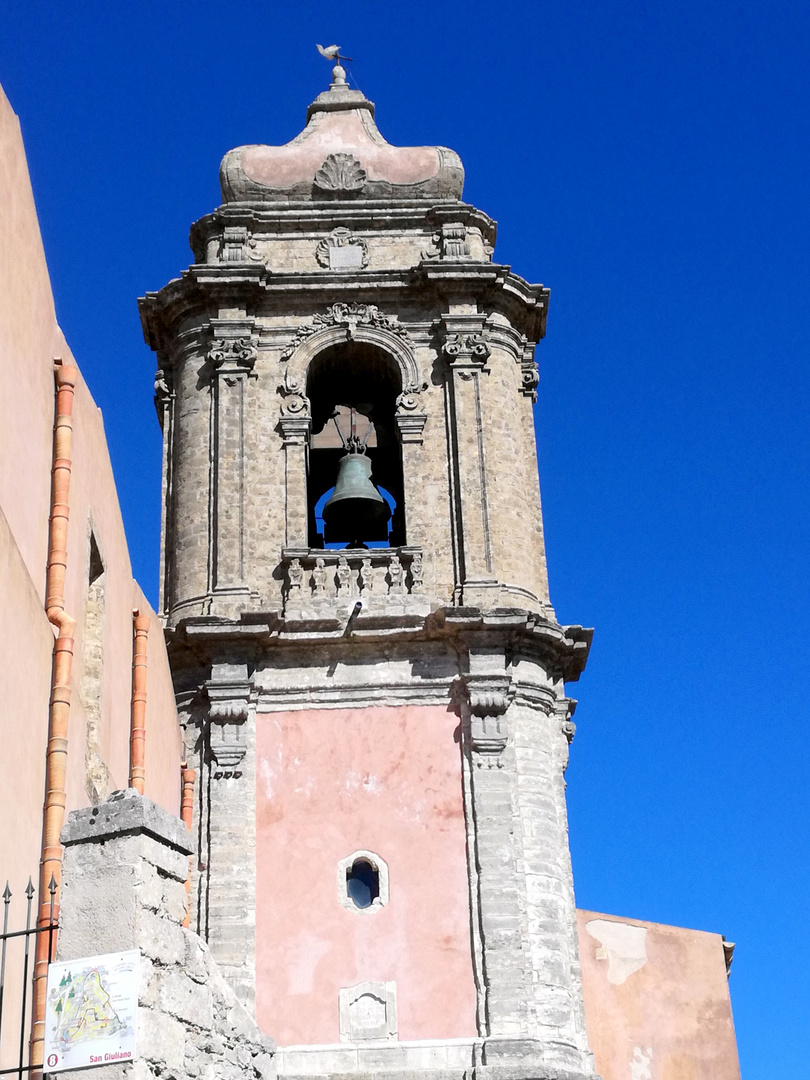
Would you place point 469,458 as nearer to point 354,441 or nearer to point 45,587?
point 354,441

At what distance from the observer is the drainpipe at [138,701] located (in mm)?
13738

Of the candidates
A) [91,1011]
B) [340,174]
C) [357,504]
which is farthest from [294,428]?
[91,1011]

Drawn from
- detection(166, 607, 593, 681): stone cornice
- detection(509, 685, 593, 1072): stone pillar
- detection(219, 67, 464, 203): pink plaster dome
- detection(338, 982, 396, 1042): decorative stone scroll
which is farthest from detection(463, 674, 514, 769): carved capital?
detection(219, 67, 464, 203): pink plaster dome

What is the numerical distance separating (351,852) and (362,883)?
0.30 meters

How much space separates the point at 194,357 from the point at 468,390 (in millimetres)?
2961

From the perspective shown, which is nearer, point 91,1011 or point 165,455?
point 91,1011

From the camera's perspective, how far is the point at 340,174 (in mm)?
19625

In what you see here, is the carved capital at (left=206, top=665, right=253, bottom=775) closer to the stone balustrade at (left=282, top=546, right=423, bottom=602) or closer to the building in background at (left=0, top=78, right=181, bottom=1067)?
the stone balustrade at (left=282, top=546, right=423, bottom=602)

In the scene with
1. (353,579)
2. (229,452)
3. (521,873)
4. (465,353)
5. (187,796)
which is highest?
(465,353)

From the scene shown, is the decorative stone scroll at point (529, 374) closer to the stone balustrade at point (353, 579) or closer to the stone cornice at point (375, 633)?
the stone balustrade at point (353, 579)

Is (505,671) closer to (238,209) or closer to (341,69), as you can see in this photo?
(238,209)

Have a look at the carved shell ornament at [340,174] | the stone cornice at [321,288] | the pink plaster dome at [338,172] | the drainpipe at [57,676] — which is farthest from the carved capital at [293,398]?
the drainpipe at [57,676]

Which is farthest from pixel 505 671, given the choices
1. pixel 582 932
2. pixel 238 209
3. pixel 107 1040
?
pixel 107 1040

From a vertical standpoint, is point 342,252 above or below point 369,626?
above
